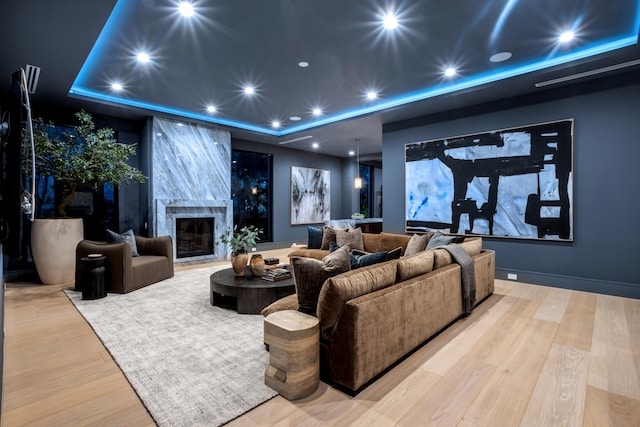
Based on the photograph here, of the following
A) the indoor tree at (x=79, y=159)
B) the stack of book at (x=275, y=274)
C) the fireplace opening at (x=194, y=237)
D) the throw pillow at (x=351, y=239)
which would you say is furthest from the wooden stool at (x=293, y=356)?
the fireplace opening at (x=194, y=237)

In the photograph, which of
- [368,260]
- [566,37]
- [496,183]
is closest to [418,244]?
[496,183]

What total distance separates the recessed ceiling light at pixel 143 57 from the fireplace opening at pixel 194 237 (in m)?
3.22

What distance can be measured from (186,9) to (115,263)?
3232 mm

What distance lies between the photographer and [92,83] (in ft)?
14.9

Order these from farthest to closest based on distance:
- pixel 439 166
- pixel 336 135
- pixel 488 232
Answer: pixel 336 135 < pixel 439 166 < pixel 488 232

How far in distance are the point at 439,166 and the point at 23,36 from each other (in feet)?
19.1

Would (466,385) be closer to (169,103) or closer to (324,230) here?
(324,230)

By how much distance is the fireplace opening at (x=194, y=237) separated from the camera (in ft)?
20.9

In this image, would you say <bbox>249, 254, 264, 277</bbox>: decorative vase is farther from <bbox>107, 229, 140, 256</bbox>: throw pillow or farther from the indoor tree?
the indoor tree

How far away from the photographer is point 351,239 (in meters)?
5.37

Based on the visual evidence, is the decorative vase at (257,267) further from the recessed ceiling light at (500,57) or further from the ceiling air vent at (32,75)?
the recessed ceiling light at (500,57)

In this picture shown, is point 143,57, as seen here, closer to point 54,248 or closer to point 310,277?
point 54,248

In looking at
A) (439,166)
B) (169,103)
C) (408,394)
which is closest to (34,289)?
(169,103)

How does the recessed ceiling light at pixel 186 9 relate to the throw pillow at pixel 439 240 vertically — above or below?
above
